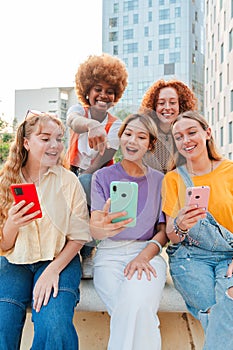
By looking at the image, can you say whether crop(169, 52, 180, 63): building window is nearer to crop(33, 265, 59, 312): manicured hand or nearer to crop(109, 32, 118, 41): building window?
crop(109, 32, 118, 41): building window

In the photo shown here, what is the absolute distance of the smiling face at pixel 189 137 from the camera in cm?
158

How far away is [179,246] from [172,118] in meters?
0.59

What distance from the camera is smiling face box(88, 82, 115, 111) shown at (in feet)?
5.49

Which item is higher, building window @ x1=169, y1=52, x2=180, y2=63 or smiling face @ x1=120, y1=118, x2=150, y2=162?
building window @ x1=169, y1=52, x2=180, y2=63

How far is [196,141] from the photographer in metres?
1.58

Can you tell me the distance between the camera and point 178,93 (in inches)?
76.0

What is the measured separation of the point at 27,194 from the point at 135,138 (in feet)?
1.45

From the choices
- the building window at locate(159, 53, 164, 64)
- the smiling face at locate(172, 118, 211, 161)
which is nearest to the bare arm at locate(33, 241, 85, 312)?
the smiling face at locate(172, 118, 211, 161)

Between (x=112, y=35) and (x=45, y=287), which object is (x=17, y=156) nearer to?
(x=45, y=287)

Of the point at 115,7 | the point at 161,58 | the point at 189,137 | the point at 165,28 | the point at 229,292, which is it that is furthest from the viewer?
the point at 165,28

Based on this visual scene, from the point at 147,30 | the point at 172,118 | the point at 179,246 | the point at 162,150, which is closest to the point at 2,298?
the point at 179,246

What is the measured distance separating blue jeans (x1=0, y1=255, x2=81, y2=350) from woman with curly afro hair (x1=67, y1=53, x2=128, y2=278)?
0.24 m

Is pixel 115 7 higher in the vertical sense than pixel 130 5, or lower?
lower

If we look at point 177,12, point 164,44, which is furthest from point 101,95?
point 177,12
